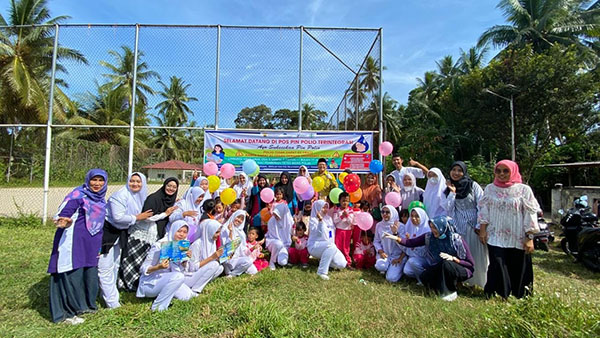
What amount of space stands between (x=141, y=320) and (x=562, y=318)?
11.0ft

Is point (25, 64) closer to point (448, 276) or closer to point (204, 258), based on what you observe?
Result: point (204, 258)

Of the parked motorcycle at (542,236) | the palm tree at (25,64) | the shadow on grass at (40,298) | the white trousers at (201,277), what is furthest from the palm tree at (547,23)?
the palm tree at (25,64)

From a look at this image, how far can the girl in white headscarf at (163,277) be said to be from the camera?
3.10 m

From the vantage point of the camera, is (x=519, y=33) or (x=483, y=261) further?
(x=519, y=33)

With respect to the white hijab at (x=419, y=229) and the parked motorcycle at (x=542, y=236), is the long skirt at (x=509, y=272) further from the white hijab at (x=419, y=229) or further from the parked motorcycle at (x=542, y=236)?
the parked motorcycle at (x=542, y=236)

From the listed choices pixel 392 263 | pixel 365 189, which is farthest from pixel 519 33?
pixel 392 263

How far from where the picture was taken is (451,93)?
19922 millimetres

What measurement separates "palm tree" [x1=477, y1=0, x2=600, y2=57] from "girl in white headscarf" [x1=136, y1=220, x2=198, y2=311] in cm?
2244

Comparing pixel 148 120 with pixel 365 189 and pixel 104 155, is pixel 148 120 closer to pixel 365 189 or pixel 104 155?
pixel 104 155

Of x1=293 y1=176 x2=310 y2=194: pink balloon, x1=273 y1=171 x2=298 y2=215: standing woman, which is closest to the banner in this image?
x1=273 y1=171 x2=298 y2=215: standing woman

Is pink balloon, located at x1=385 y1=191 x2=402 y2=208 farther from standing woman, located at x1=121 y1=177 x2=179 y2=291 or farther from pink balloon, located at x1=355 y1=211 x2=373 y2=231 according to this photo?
standing woman, located at x1=121 y1=177 x2=179 y2=291

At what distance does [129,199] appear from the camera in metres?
3.32

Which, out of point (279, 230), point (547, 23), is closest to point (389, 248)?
point (279, 230)

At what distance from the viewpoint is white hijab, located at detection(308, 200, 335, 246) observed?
4.39 m
